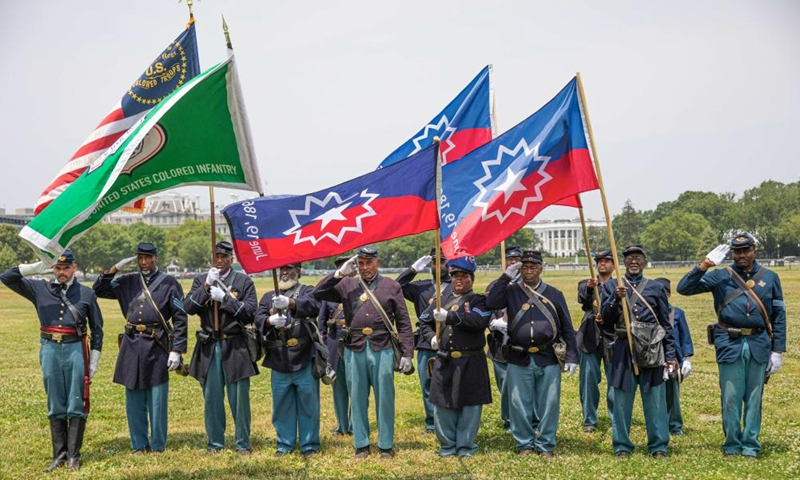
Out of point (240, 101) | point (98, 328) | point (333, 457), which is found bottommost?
point (333, 457)

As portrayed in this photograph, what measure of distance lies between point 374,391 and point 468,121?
4509 millimetres

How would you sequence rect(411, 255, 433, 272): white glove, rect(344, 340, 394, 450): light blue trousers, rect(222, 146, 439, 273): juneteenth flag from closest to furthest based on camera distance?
rect(222, 146, 439, 273): juneteenth flag < rect(344, 340, 394, 450): light blue trousers < rect(411, 255, 433, 272): white glove

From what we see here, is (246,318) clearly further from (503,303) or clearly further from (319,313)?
(503,303)

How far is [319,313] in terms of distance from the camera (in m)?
10.6

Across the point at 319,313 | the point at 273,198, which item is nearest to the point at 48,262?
the point at 273,198

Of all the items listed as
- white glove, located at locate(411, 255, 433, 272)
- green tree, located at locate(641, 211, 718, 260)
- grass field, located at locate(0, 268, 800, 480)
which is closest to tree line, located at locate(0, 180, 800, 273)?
green tree, located at locate(641, 211, 718, 260)

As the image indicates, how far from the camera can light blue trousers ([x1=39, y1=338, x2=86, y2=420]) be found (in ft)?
31.4

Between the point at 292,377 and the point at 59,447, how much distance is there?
9.62 ft

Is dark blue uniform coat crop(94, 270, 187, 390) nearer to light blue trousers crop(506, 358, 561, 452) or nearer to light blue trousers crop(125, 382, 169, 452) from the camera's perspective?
light blue trousers crop(125, 382, 169, 452)

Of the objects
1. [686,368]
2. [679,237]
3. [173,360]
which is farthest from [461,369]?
[679,237]

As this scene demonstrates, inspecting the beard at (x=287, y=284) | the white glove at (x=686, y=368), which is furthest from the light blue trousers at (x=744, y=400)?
the beard at (x=287, y=284)

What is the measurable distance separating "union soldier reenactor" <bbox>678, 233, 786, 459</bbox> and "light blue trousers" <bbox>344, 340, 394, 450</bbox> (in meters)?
3.90

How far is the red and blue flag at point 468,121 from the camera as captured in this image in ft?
39.0

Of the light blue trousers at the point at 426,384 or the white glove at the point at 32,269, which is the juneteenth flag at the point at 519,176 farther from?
the white glove at the point at 32,269
